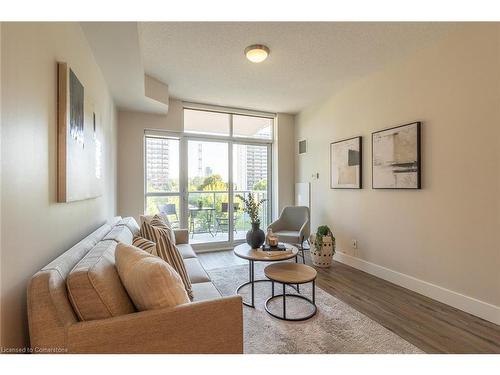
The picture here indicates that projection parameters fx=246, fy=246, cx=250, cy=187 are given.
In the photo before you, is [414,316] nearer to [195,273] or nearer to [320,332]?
[320,332]

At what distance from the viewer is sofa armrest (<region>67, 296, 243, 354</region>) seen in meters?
0.96

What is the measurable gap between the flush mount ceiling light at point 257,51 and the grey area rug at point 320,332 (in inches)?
96.2

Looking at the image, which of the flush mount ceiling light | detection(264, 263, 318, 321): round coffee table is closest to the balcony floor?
detection(264, 263, 318, 321): round coffee table

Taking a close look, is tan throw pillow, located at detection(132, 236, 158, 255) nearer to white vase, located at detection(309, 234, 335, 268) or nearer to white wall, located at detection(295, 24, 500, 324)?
white vase, located at detection(309, 234, 335, 268)

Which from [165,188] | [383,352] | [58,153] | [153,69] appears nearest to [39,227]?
[58,153]

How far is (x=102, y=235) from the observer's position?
6.21ft

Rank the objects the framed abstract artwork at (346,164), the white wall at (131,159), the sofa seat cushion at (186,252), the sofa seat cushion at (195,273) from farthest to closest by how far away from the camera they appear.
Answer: the white wall at (131,159) < the framed abstract artwork at (346,164) < the sofa seat cushion at (186,252) < the sofa seat cushion at (195,273)

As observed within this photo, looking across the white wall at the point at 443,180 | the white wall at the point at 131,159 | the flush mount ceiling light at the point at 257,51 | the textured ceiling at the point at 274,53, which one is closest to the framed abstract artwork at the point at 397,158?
the white wall at the point at 443,180

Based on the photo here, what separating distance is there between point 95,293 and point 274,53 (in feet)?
8.59

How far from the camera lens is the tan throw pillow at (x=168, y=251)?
168 cm

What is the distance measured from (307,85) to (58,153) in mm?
3080

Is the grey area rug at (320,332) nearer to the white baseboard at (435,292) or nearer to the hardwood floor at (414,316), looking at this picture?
the hardwood floor at (414,316)

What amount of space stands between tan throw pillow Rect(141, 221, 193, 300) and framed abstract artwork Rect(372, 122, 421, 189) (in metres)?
2.45
